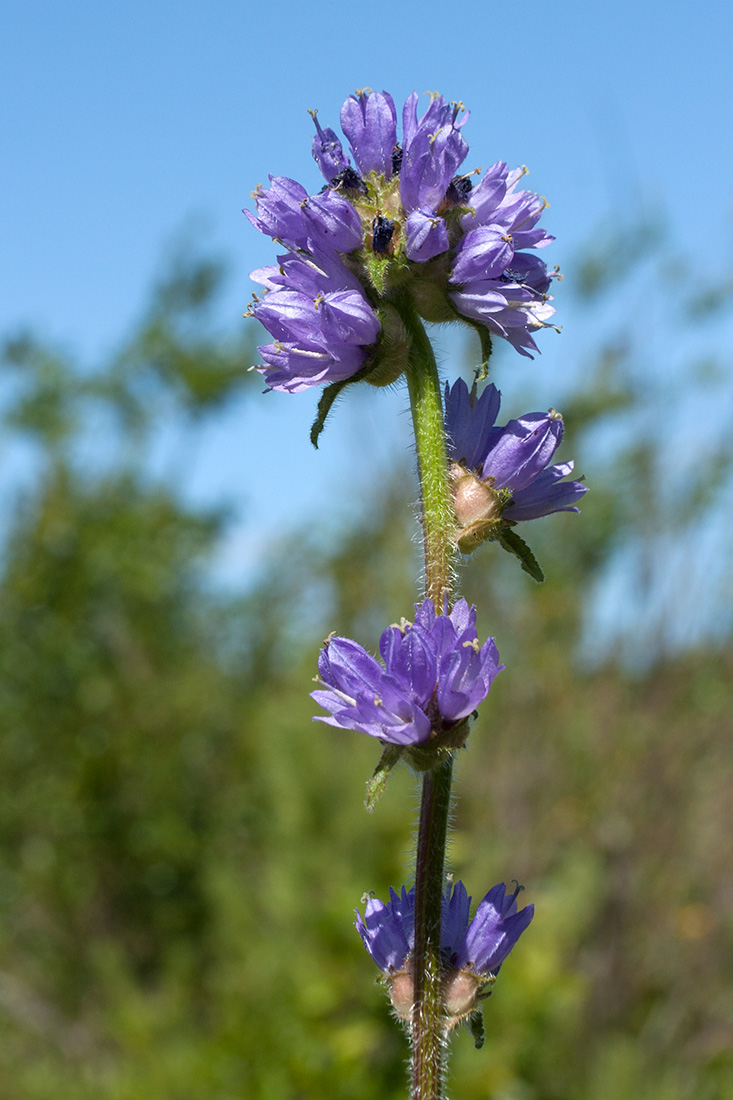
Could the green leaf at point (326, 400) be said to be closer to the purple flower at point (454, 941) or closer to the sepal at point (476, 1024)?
the purple flower at point (454, 941)

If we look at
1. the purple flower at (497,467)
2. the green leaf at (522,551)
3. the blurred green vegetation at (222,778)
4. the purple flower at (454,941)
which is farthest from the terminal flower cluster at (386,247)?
the blurred green vegetation at (222,778)

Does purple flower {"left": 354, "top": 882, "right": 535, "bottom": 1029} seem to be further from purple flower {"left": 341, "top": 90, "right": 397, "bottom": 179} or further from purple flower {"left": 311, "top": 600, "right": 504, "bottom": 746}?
purple flower {"left": 341, "top": 90, "right": 397, "bottom": 179}

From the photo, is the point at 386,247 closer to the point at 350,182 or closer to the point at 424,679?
the point at 350,182

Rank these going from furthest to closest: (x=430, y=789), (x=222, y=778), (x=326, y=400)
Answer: (x=222, y=778) → (x=326, y=400) → (x=430, y=789)

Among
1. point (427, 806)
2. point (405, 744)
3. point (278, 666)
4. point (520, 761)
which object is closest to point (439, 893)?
point (427, 806)

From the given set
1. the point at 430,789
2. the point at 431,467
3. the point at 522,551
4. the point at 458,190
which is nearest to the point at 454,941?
the point at 430,789

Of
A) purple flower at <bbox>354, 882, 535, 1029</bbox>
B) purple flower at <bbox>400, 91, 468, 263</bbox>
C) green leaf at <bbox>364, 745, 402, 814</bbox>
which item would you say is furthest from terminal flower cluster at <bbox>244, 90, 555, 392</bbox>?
purple flower at <bbox>354, 882, 535, 1029</bbox>
